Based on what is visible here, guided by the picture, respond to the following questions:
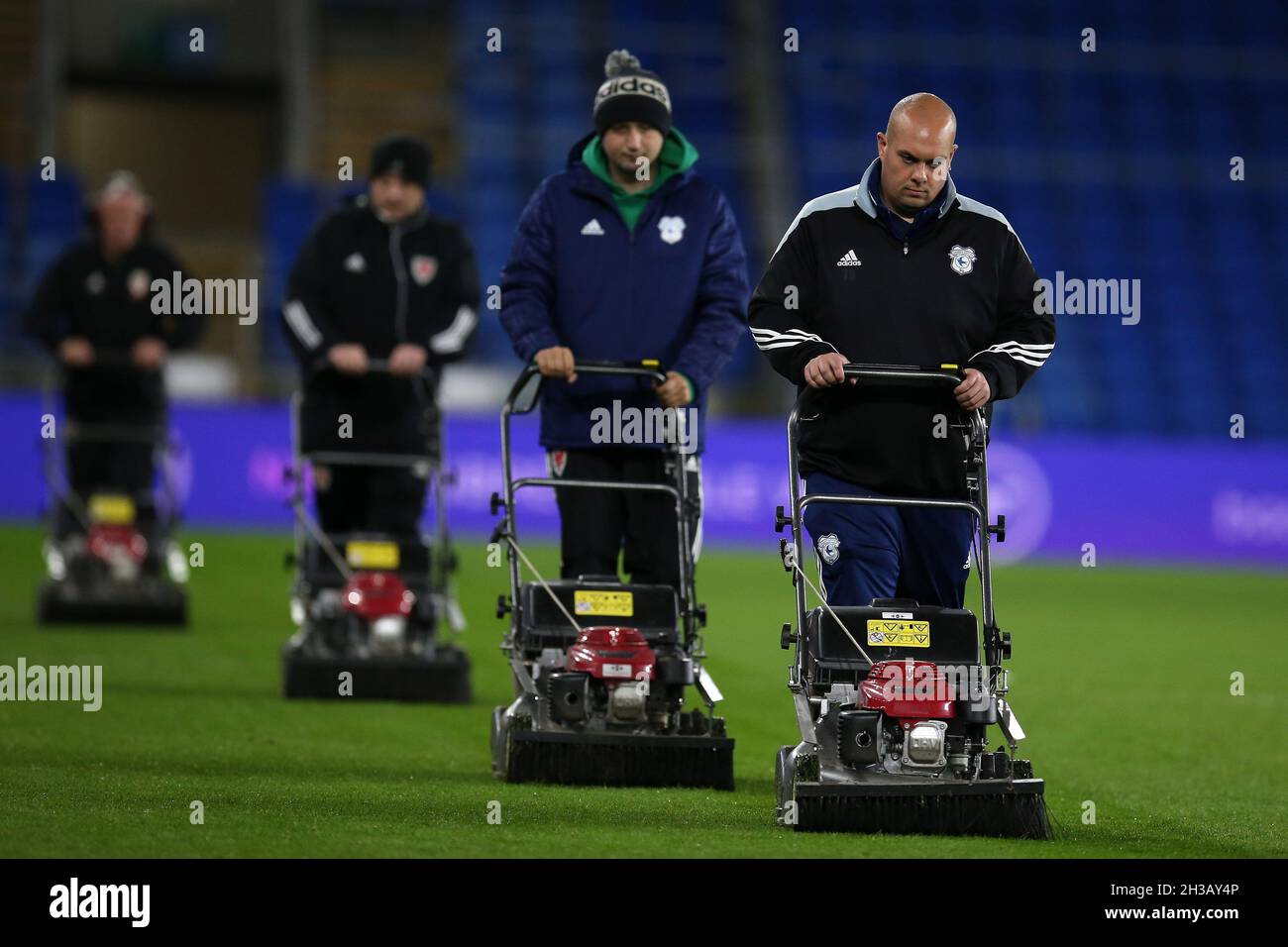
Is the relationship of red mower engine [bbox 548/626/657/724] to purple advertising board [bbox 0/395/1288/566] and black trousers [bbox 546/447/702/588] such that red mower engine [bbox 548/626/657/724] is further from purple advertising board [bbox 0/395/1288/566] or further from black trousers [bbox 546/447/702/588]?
purple advertising board [bbox 0/395/1288/566]

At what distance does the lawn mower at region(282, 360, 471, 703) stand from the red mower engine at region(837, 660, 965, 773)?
361cm

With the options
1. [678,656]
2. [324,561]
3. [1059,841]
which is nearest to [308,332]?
[324,561]

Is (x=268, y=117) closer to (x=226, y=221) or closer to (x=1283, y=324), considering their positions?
(x=226, y=221)

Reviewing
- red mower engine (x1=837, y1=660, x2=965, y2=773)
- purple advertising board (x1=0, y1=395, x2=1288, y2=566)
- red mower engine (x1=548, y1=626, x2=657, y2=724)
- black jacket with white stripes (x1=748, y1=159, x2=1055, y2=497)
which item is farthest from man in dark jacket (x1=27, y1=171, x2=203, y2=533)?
red mower engine (x1=837, y1=660, x2=965, y2=773)

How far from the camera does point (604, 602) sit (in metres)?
7.38

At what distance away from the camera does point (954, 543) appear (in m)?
6.66

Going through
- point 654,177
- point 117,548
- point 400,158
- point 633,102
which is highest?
point 400,158

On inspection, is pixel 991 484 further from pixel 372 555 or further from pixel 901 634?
pixel 901 634

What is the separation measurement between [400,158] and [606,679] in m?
3.62

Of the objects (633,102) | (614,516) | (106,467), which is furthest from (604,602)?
(106,467)

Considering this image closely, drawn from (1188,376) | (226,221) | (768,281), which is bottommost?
(768,281)

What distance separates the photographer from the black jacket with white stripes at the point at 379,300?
393 inches

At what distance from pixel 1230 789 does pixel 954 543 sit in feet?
5.66

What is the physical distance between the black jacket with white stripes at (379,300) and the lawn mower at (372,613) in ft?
0.77
